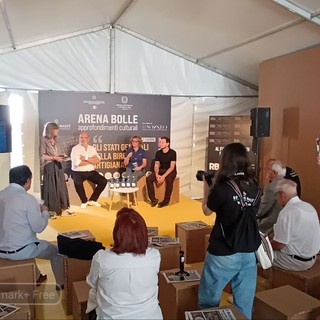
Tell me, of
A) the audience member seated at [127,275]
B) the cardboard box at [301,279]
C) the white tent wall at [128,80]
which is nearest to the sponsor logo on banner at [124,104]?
the white tent wall at [128,80]

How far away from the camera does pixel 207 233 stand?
3.71 metres

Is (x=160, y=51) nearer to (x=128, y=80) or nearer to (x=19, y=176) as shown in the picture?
(x=128, y=80)

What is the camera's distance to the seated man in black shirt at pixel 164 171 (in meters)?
6.10

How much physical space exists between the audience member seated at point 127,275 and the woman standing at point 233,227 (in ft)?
1.43

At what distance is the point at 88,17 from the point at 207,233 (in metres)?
3.88

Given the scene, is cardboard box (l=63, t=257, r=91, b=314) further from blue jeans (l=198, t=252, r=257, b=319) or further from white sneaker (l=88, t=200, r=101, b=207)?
white sneaker (l=88, t=200, r=101, b=207)

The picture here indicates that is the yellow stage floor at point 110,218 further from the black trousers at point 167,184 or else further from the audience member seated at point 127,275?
the audience member seated at point 127,275

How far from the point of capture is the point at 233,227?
6.54ft

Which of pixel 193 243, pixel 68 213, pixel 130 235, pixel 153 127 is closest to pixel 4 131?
pixel 68 213

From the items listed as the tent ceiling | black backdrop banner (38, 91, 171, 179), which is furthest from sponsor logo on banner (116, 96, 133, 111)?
the tent ceiling

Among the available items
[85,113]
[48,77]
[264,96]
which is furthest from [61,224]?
[264,96]

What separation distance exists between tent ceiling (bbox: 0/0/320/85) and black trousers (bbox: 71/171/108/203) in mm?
2280

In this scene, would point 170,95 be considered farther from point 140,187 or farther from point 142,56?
point 140,187

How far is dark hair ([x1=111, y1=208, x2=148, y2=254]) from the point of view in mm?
1676
